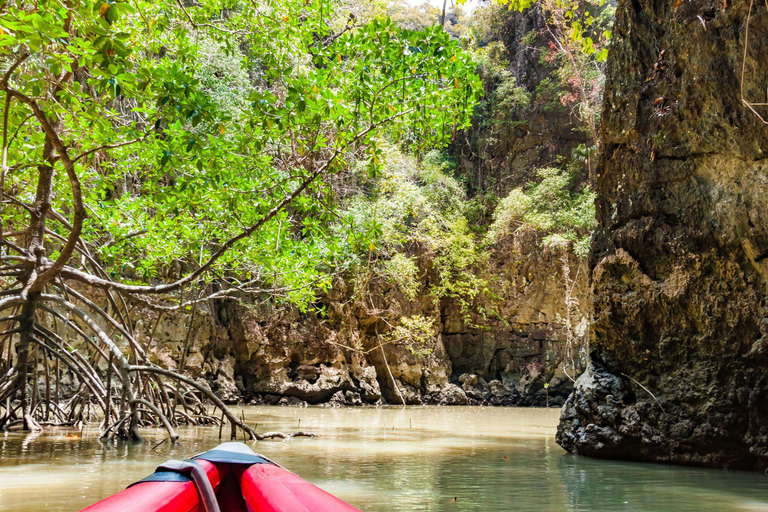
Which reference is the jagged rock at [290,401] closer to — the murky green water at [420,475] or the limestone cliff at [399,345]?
the limestone cliff at [399,345]

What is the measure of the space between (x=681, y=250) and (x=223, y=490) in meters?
5.17

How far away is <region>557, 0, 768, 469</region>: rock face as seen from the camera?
527 centimetres

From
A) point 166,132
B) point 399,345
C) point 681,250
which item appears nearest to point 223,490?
point 166,132

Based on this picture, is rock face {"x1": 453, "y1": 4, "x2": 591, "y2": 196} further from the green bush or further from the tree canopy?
the tree canopy

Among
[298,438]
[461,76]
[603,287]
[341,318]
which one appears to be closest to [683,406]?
[603,287]

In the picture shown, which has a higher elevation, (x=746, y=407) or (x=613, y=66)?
(x=613, y=66)

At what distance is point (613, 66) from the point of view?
667 centimetres

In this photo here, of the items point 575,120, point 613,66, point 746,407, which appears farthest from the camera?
point 575,120

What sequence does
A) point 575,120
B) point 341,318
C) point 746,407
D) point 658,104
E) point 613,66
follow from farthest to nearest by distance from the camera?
point 575,120, point 341,318, point 613,66, point 658,104, point 746,407

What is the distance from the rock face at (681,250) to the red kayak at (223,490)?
4718 mm

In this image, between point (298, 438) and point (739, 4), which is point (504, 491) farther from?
point (739, 4)

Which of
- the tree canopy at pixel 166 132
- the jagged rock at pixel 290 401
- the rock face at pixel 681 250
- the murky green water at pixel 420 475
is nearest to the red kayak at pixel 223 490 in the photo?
the murky green water at pixel 420 475

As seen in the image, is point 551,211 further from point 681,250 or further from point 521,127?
point 681,250

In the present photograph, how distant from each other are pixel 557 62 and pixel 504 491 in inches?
743
